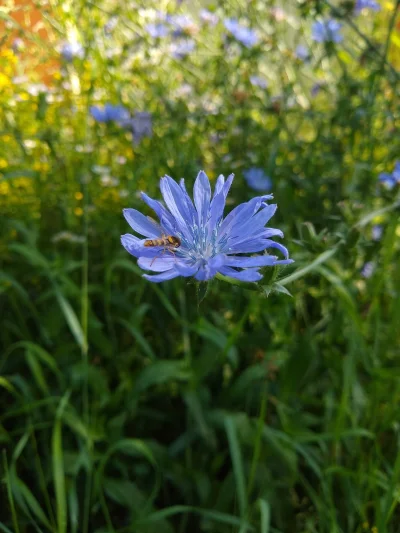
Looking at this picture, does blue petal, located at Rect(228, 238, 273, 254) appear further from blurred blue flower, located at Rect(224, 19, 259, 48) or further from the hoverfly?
blurred blue flower, located at Rect(224, 19, 259, 48)

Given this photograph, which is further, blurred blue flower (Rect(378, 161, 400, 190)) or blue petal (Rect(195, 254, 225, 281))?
blurred blue flower (Rect(378, 161, 400, 190))

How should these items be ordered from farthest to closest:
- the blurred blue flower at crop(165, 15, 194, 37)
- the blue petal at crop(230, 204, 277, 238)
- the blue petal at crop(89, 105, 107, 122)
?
the blurred blue flower at crop(165, 15, 194, 37) → the blue petal at crop(89, 105, 107, 122) → the blue petal at crop(230, 204, 277, 238)

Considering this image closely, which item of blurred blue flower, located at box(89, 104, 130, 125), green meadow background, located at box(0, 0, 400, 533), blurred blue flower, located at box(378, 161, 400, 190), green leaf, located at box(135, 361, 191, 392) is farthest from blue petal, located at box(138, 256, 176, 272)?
blurred blue flower, located at box(89, 104, 130, 125)

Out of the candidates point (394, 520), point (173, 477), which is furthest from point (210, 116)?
point (394, 520)

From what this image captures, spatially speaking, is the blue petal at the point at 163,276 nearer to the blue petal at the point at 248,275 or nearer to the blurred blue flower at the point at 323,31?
the blue petal at the point at 248,275

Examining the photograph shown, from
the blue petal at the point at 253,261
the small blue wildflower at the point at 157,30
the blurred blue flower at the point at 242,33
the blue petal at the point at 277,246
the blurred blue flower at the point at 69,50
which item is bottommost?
the blue petal at the point at 253,261

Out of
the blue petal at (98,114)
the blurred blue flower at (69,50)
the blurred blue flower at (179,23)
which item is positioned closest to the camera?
the blue petal at (98,114)

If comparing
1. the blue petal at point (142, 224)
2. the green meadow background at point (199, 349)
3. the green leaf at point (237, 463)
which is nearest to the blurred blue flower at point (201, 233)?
the blue petal at point (142, 224)
